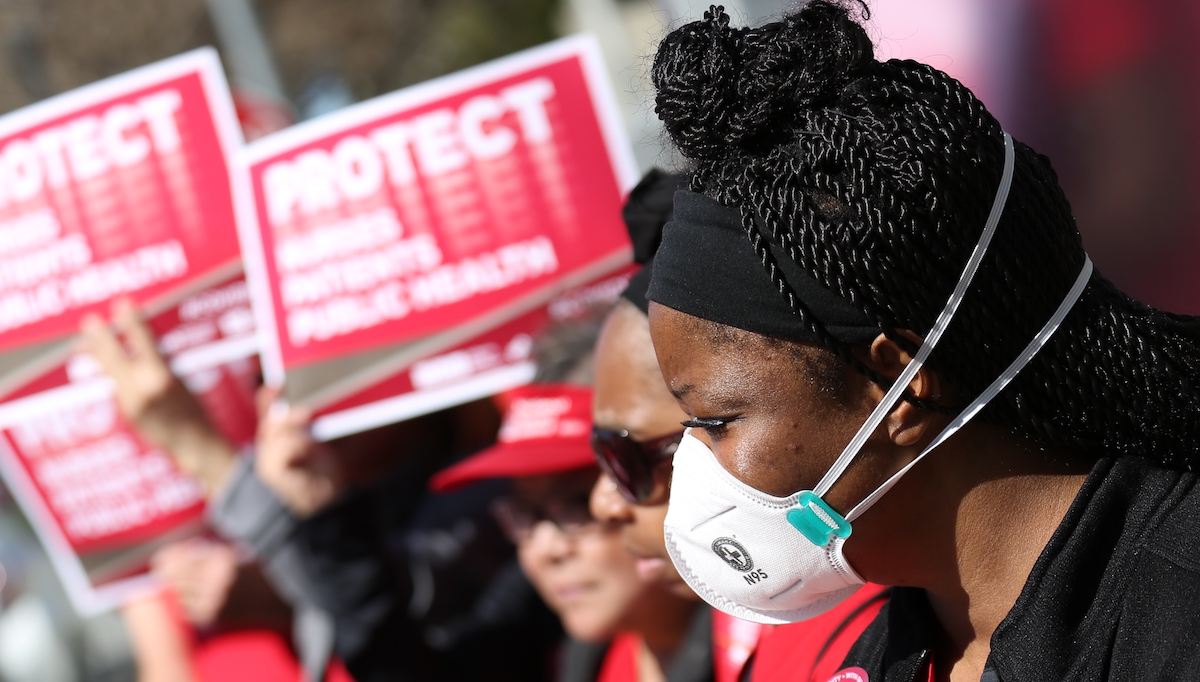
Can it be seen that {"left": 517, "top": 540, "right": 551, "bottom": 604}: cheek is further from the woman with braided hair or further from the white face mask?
the woman with braided hair

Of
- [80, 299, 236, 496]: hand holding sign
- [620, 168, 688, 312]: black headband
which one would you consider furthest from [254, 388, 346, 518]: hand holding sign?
[620, 168, 688, 312]: black headband

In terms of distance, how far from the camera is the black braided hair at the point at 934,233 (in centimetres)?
148

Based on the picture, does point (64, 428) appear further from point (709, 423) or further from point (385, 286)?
point (709, 423)

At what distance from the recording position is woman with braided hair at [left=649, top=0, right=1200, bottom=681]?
1.48 m

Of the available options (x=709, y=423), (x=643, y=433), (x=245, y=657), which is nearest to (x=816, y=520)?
(x=709, y=423)

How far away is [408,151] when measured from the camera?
3.48 metres

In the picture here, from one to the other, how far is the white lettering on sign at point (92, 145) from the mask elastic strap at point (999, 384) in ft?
10.0

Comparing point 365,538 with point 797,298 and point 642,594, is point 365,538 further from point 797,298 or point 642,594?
point 797,298

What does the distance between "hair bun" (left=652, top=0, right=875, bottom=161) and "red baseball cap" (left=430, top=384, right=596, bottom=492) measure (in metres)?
1.54

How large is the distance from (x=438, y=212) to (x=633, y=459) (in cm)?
137

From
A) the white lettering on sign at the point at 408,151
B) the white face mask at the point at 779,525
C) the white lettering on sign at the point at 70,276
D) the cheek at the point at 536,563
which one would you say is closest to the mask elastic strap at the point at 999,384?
the white face mask at the point at 779,525

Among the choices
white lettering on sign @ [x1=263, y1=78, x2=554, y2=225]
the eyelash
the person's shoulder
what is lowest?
the person's shoulder

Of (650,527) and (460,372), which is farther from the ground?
(460,372)

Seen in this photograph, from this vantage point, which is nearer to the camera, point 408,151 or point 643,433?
point 643,433
